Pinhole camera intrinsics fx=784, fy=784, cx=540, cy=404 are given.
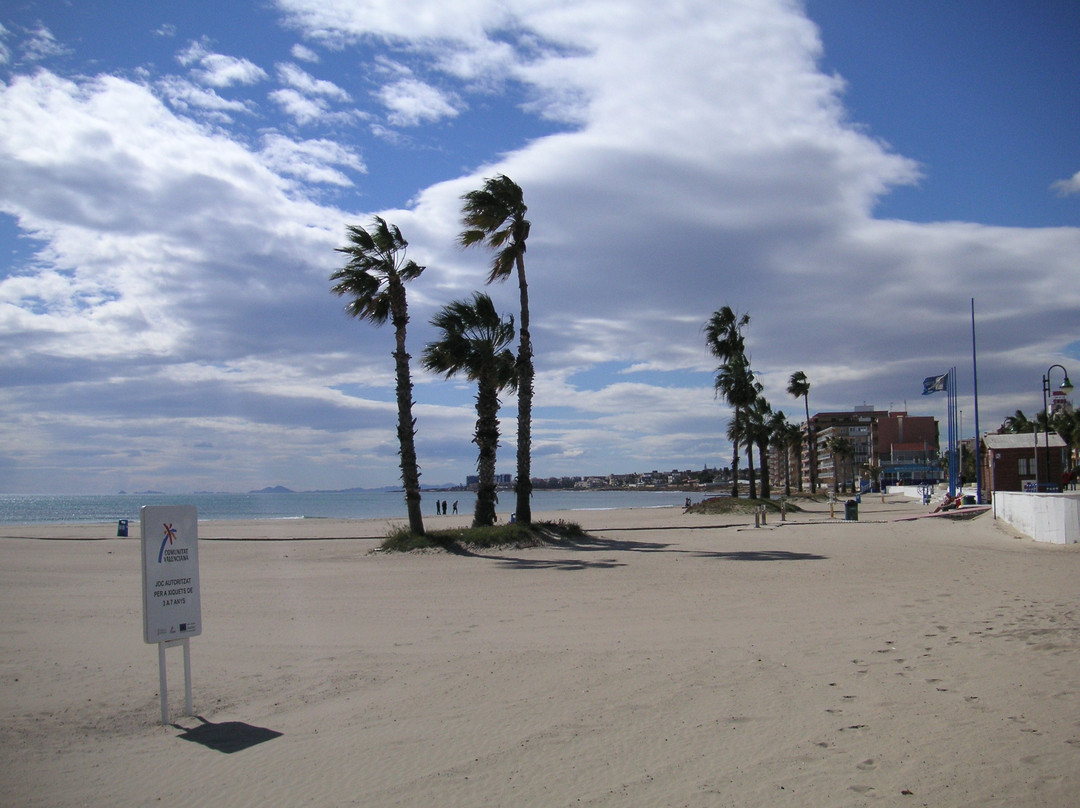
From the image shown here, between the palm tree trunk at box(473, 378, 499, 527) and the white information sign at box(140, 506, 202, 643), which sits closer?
the white information sign at box(140, 506, 202, 643)

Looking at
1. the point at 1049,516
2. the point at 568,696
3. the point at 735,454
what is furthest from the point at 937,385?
the point at 568,696

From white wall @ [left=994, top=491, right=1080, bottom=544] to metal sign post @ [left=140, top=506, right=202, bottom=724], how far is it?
19071 millimetres

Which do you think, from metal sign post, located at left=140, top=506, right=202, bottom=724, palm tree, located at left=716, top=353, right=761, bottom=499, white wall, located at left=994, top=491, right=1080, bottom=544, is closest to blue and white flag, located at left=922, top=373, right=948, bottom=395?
palm tree, located at left=716, top=353, right=761, bottom=499

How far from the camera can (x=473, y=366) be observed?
23438mm

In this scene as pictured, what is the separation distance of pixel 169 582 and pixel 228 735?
1.33 m

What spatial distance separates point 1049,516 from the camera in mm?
19078

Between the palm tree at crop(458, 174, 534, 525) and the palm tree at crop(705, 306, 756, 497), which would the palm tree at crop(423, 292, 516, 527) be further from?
the palm tree at crop(705, 306, 756, 497)

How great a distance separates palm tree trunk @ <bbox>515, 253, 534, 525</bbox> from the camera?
76.8 ft

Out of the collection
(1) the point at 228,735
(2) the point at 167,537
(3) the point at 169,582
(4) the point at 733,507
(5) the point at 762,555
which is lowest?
(4) the point at 733,507

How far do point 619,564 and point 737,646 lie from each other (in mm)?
8420

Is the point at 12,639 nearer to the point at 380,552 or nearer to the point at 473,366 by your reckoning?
the point at 380,552

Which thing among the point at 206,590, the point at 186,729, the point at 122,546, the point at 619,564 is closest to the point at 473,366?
the point at 619,564

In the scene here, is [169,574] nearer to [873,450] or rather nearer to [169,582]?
[169,582]

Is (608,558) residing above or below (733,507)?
above
